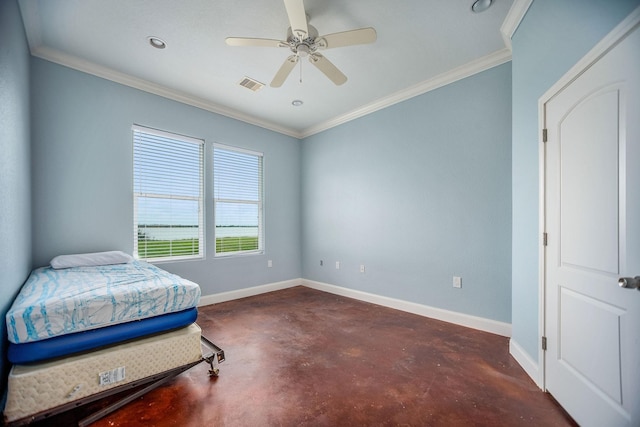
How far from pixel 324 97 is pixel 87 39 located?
2529mm

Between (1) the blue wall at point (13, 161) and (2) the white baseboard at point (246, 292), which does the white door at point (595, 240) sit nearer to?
(1) the blue wall at point (13, 161)

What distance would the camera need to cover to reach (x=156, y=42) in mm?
2482

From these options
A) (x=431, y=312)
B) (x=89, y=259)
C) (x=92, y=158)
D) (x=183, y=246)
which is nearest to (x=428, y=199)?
(x=431, y=312)

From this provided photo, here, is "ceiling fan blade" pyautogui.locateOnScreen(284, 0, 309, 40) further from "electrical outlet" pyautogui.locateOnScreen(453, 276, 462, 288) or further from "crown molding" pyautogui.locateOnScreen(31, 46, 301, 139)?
"electrical outlet" pyautogui.locateOnScreen(453, 276, 462, 288)

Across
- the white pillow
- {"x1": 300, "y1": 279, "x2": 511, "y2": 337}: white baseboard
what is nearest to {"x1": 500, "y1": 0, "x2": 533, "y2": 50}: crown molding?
{"x1": 300, "y1": 279, "x2": 511, "y2": 337}: white baseboard

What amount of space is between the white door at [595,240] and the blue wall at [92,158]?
3.74 meters

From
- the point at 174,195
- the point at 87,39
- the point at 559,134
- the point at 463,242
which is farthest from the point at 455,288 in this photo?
the point at 87,39

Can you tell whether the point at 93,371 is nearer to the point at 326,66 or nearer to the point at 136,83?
the point at 326,66

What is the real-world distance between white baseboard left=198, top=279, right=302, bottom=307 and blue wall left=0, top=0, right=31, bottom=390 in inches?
74.0

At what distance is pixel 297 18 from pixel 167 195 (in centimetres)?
Result: 270

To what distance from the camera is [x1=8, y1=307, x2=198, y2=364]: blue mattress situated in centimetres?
141

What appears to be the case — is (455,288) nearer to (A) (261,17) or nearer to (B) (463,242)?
(B) (463,242)

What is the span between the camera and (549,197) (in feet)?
5.69

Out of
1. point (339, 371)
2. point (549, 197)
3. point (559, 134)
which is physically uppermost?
point (559, 134)
